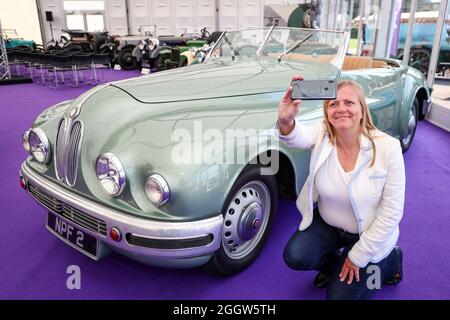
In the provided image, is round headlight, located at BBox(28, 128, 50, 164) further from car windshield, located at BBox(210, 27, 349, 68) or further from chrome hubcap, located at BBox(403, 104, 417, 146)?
chrome hubcap, located at BBox(403, 104, 417, 146)

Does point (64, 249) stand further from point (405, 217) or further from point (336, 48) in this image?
point (336, 48)

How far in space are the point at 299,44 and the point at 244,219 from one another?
1921 mm

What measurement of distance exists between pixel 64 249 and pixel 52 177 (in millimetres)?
537

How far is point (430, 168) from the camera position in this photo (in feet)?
11.8

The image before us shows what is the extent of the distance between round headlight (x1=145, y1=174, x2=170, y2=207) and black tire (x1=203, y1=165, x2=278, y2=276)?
0.31 m

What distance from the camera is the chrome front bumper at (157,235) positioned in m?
1.57

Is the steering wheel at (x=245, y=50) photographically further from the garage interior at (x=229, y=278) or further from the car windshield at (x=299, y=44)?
the garage interior at (x=229, y=278)

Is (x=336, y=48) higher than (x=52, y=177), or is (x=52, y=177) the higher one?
(x=336, y=48)

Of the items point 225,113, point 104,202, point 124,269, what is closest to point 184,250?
point 104,202

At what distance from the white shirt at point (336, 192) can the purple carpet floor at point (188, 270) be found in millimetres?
466

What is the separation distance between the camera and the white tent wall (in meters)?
18.5

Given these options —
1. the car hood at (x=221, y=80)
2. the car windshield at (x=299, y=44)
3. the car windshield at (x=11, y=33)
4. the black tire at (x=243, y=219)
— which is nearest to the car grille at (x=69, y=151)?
the car hood at (x=221, y=80)

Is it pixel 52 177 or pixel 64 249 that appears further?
pixel 64 249

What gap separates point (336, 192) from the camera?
1.62 metres
